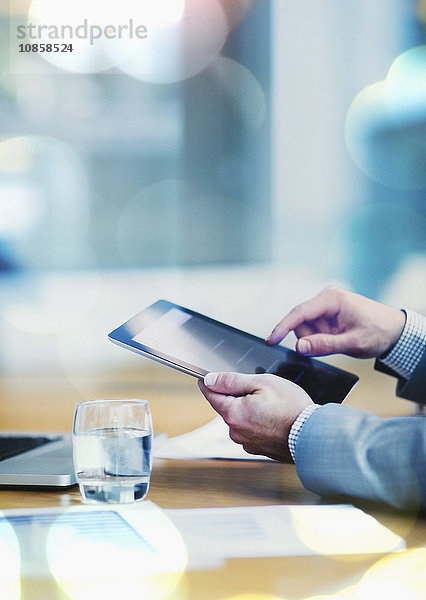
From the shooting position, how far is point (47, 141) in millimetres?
2033

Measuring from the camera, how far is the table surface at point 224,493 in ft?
1.30

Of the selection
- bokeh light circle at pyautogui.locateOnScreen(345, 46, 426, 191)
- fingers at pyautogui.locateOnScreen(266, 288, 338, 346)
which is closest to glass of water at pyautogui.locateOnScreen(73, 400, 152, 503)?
fingers at pyautogui.locateOnScreen(266, 288, 338, 346)

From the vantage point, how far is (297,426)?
61cm

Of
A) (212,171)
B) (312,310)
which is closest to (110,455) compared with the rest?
(312,310)

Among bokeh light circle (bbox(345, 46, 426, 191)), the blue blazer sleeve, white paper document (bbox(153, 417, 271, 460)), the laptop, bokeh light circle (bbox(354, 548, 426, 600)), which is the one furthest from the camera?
bokeh light circle (bbox(345, 46, 426, 191))

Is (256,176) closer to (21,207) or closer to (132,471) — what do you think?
(21,207)

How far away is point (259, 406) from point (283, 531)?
153 millimetres

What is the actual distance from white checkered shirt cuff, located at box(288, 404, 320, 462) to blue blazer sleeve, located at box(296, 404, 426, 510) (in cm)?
1

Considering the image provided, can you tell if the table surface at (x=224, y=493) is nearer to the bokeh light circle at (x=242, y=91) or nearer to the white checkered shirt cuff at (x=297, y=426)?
the white checkered shirt cuff at (x=297, y=426)

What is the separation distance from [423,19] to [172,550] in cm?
177

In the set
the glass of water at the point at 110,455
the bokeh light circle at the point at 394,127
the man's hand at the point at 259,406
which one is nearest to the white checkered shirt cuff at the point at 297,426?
the man's hand at the point at 259,406

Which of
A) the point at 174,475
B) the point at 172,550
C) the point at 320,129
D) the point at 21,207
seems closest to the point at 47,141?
the point at 21,207

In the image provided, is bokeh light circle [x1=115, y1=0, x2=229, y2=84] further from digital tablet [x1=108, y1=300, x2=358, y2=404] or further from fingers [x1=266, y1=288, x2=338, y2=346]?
digital tablet [x1=108, y1=300, x2=358, y2=404]

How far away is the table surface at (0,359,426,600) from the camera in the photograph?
397 mm
